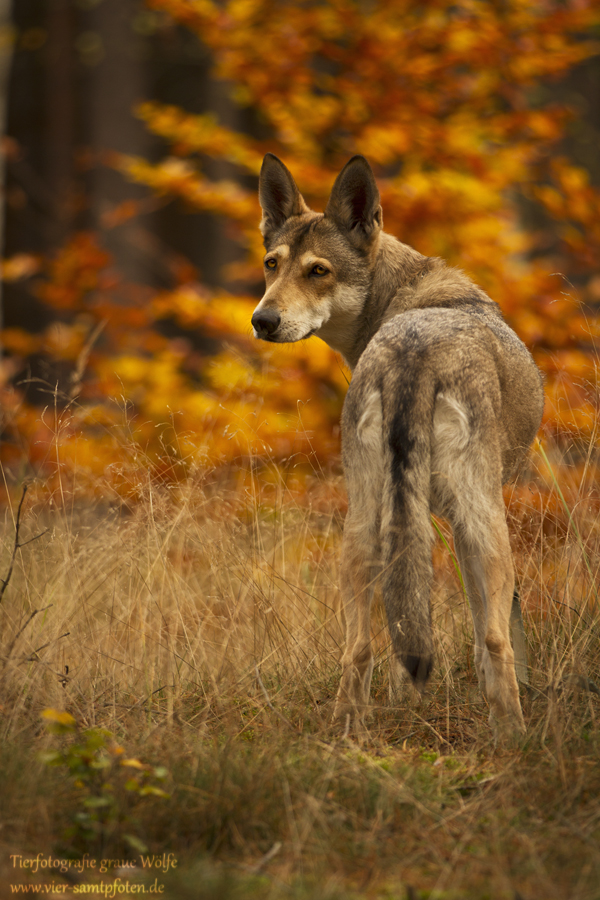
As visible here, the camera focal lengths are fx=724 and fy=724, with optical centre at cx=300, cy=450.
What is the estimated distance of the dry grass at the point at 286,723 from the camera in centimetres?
206

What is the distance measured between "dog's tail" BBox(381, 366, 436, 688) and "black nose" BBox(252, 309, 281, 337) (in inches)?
54.5

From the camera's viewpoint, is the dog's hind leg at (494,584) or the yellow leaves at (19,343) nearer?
the dog's hind leg at (494,584)

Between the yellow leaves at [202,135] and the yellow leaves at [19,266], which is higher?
the yellow leaves at [202,135]

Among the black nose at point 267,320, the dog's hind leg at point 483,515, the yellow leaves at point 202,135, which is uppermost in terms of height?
the yellow leaves at point 202,135

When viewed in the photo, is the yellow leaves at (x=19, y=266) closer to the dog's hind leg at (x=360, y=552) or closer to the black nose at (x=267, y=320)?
the black nose at (x=267, y=320)

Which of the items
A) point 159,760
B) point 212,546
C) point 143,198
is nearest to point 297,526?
point 212,546

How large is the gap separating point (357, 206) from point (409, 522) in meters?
Answer: 2.55

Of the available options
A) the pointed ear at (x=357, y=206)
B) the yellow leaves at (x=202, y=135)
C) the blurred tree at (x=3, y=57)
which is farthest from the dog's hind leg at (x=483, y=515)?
the blurred tree at (x=3, y=57)

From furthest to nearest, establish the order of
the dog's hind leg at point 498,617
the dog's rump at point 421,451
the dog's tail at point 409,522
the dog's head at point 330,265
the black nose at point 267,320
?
the dog's head at point 330,265 → the black nose at point 267,320 → the dog's hind leg at point 498,617 → the dog's rump at point 421,451 → the dog's tail at point 409,522

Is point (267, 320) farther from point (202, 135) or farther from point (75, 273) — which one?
point (75, 273)

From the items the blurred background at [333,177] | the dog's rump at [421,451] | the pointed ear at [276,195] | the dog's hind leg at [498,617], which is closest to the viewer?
the dog's rump at [421,451]

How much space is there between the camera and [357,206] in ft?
15.0

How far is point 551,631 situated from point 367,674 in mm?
997

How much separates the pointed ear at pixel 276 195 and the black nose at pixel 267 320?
43.2 inches
